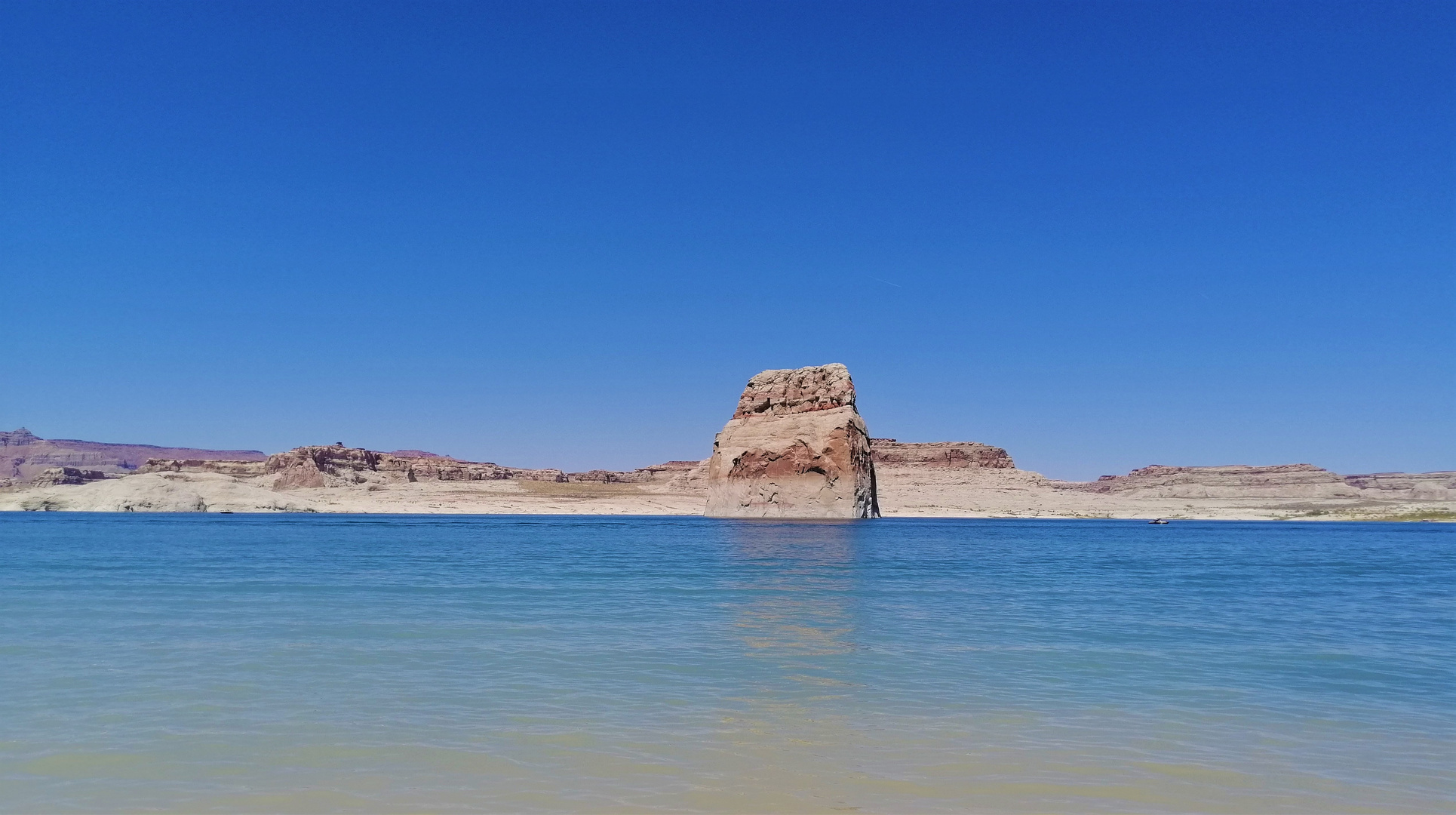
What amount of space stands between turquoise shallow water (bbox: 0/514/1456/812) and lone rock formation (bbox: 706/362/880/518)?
157 feet

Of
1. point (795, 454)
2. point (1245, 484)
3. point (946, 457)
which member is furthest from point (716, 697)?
point (1245, 484)

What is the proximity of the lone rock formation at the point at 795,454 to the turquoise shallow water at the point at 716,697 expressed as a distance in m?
47.8

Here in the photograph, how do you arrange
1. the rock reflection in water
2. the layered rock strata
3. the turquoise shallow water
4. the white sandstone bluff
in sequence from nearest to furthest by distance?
the turquoise shallow water, the rock reflection in water, the white sandstone bluff, the layered rock strata

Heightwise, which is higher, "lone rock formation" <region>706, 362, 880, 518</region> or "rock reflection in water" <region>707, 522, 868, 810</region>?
"lone rock formation" <region>706, 362, 880, 518</region>

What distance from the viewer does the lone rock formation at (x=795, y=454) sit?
67.2 meters

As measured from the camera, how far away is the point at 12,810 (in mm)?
5309

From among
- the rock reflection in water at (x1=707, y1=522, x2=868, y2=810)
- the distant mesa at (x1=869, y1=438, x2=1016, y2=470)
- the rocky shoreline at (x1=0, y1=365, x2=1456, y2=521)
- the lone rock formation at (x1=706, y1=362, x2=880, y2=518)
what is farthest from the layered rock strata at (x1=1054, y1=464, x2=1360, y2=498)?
the rock reflection in water at (x1=707, y1=522, x2=868, y2=810)

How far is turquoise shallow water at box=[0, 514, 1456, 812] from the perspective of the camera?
19.0 feet

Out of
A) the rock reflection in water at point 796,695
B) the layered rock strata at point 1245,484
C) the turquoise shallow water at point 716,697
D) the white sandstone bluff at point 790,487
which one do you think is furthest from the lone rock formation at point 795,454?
the layered rock strata at point 1245,484

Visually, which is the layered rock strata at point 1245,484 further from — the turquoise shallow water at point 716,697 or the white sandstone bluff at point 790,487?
the turquoise shallow water at point 716,697

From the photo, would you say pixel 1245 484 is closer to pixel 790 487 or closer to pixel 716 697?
pixel 790 487

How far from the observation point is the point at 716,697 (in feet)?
27.1

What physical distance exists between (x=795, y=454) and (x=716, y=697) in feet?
198

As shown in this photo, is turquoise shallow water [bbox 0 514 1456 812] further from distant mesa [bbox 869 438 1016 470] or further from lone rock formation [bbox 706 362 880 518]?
distant mesa [bbox 869 438 1016 470]
